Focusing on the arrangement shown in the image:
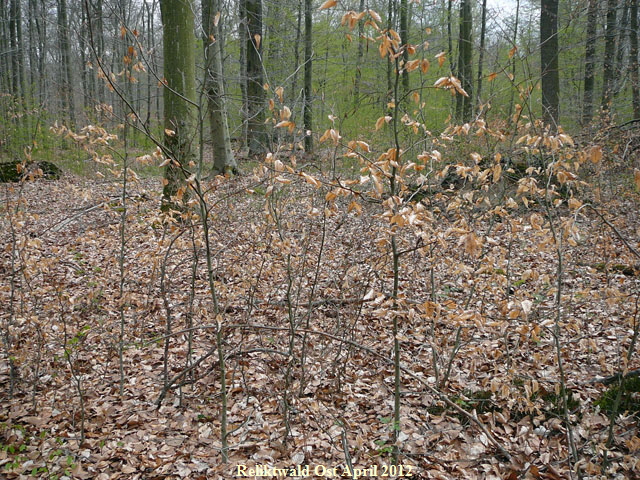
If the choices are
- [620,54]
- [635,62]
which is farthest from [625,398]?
[620,54]

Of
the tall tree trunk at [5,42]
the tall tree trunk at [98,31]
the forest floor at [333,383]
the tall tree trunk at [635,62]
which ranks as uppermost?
the tall tree trunk at [5,42]

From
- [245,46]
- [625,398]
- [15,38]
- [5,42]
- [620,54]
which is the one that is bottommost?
[625,398]

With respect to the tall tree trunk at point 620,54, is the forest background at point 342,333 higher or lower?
lower

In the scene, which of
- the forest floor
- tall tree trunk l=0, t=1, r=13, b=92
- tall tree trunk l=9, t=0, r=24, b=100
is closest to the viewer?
the forest floor

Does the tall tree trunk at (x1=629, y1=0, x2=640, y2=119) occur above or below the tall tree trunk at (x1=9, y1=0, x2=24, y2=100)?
below

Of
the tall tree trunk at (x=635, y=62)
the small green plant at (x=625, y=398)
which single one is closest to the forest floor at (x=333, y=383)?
the small green plant at (x=625, y=398)

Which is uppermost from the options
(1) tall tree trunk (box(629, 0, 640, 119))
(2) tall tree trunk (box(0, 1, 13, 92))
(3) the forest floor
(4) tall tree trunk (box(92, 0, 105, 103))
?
(2) tall tree trunk (box(0, 1, 13, 92))

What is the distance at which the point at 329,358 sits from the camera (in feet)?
12.9

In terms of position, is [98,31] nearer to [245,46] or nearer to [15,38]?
[245,46]

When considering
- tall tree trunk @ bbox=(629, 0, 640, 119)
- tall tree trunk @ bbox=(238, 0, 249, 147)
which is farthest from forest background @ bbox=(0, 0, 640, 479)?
tall tree trunk @ bbox=(629, 0, 640, 119)

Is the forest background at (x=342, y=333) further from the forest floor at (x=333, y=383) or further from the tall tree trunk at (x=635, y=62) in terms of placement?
the tall tree trunk at (x=635, y=62)

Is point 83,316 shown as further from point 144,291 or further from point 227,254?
point 227,254

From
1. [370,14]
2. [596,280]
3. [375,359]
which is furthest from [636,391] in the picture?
[370,14]

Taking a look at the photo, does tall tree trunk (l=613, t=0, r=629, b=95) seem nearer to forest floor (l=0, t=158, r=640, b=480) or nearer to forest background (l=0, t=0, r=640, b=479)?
forest background (l=0, t=0, r=640, b=479)
